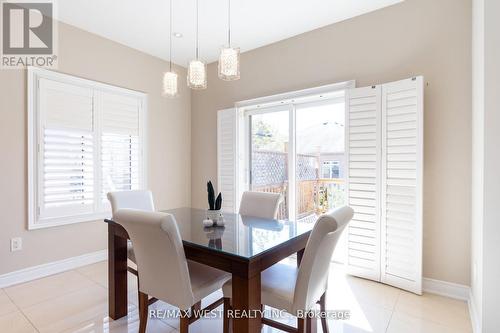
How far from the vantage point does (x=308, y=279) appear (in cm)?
138

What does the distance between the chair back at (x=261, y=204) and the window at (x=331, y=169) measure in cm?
108

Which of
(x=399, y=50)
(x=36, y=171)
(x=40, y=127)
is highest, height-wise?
(x=399, y=50)

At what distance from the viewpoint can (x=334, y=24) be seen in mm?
2938

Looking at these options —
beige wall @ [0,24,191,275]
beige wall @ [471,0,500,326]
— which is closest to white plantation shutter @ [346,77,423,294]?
beige wall @ [471,0,500,326]

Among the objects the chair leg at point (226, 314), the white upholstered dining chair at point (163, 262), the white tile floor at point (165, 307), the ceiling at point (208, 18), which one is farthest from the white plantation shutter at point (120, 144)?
the chair leg at point (226, 314)

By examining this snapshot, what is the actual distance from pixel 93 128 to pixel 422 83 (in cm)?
352

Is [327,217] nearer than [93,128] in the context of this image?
Yes

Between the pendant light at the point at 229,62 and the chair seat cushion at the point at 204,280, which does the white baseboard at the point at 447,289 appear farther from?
the pendant light at the point at 229,62

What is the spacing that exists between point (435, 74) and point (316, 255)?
6.97ft

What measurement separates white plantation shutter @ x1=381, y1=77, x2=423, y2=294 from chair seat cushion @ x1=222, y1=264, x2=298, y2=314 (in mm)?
1279

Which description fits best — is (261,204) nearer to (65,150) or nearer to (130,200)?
(130,200)

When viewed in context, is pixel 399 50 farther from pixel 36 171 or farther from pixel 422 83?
pixel 36 171

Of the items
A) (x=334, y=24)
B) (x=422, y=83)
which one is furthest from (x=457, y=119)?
(x=334, y=24)

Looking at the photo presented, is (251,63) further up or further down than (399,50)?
further up
